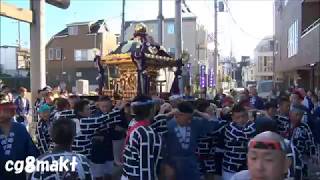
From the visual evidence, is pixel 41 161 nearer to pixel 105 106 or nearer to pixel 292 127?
pixel 105 106

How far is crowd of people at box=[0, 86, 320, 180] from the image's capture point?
3.60 metres

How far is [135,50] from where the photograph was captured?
12.0 metres

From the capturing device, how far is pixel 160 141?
4.61m

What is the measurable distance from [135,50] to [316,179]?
5516mm

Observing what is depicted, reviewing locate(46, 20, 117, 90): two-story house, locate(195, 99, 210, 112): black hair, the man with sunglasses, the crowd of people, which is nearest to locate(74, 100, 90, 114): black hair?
the crowd of people

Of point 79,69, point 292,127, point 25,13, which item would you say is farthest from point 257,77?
point 292,127

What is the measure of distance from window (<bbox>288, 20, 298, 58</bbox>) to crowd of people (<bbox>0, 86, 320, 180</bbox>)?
2167 cm

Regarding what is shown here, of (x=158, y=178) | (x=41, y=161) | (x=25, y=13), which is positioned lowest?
(x=158, y=178)

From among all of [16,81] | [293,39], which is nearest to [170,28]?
[16,81]

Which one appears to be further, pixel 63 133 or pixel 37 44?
pixel 37 44

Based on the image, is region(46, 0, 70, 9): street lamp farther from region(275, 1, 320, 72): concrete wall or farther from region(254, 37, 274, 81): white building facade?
region(254, 37, 274, 81): white building facade

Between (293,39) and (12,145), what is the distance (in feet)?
91.7

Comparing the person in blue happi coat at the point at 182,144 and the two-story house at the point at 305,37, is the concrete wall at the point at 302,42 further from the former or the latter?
the person in blue happi coat at the point at 182,144

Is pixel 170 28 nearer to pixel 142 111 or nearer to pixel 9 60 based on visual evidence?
pixel 9 60
